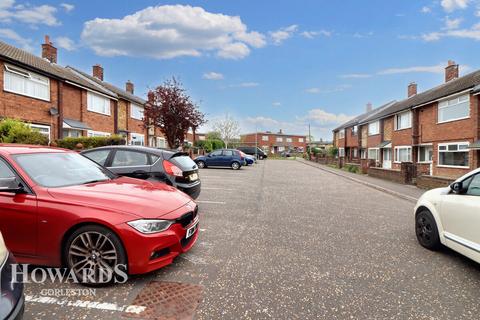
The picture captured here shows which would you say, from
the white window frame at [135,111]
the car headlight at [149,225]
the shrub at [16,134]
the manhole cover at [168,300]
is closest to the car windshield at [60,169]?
the car headlight at [149,225]

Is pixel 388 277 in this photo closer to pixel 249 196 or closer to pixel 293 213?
pixel 293 213

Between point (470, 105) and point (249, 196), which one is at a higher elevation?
point (470, 105)

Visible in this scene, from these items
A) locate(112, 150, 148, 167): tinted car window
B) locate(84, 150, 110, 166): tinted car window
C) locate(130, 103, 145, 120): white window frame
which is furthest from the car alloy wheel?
locate(130, 103, 145, 120): white window frame

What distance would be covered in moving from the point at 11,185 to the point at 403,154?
85.3ft

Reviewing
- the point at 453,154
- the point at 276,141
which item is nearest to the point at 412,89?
the point at 453,154

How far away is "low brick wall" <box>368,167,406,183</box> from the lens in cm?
1460

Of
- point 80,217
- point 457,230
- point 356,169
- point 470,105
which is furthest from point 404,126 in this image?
point 80,217

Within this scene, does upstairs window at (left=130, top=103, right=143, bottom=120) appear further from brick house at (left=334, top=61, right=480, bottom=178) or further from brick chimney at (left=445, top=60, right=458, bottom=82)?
brick chimney at (left=445, top=60, right=458, bottom=82)

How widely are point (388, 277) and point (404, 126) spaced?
76.8ft

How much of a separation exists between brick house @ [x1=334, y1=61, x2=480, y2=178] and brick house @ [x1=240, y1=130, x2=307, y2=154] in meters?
57.2

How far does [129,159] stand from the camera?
6469 mm

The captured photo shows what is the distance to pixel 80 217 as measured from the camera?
3.15 m

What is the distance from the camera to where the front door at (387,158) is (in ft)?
87.5

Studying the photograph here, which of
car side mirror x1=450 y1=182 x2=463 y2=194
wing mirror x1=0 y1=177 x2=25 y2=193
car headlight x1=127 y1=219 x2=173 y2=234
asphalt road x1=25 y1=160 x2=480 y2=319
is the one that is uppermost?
wing mirror x1=0 y1=177 x2=25 y2=193
